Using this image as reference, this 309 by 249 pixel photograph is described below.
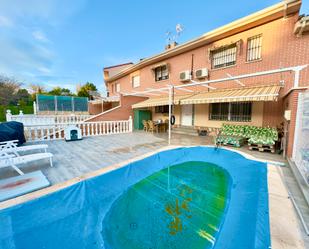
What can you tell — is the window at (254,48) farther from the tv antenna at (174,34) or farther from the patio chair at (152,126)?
the patio chair at (152,126)

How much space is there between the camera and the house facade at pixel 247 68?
8.52m

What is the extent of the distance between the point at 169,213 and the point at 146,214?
0.73 m

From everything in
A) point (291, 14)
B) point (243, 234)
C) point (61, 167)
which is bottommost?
point (243, 234)

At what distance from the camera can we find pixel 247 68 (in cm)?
1096

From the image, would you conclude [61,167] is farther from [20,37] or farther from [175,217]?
[20,37]

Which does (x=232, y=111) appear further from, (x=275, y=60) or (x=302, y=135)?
(x=302, y=135)

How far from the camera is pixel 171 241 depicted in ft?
11.0

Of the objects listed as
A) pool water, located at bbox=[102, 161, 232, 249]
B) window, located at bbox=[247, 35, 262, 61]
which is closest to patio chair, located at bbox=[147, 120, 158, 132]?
pool water, located at bbox=[102, 161, 232, 249]

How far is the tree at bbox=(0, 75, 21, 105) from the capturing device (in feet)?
94.1

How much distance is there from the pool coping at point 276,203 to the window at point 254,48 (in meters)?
8.45

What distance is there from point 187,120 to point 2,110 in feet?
104

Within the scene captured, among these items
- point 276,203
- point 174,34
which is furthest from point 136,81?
point 276,203

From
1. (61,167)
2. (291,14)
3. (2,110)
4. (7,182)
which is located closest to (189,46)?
(291,14)

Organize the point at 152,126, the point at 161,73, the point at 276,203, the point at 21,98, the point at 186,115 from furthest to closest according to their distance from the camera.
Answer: the point at 21,98
the point at 161,73
the point at 152,126
the point at 186,115
the point at 276,203
